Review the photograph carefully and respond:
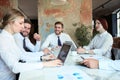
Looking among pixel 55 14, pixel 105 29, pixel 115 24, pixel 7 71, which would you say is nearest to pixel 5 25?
pixel 7 71

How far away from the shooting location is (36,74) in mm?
1817

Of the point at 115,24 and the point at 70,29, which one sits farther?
the point at 115,24

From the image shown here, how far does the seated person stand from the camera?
3.66 meters

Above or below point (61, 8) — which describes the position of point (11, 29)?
below

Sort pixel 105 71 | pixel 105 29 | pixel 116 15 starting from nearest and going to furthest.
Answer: pixel 105 71, pixel 105 29, pixel 116 15

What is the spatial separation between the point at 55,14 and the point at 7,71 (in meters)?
5.37

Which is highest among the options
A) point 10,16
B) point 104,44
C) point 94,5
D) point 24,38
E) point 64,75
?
point 94,5

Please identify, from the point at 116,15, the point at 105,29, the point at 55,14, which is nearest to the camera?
the point at 105,29

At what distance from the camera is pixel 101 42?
4016 millimetres

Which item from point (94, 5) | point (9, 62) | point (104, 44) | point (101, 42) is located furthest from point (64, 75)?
point (94, 5)

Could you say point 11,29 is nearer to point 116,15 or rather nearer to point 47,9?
point 47,9

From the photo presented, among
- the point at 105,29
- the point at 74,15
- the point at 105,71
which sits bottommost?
the point at 105,71

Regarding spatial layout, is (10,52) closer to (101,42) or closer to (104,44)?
(104,44)

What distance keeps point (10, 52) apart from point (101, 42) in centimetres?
242
